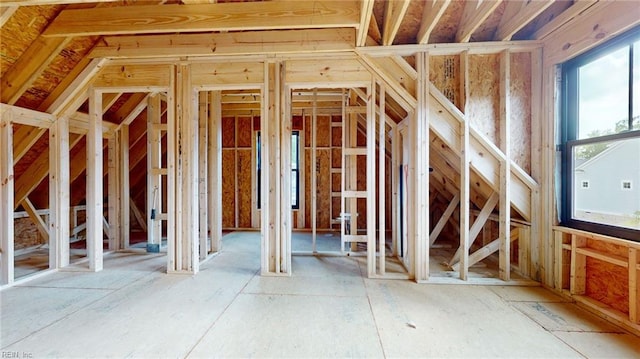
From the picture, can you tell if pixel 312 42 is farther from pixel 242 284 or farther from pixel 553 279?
pixel 553 279

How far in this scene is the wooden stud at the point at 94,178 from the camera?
3.60 m

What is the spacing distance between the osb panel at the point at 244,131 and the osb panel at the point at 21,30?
4202 mm

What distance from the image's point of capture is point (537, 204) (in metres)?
3.16

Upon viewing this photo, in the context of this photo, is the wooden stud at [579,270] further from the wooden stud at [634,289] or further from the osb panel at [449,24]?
the osb panel at [449,24]

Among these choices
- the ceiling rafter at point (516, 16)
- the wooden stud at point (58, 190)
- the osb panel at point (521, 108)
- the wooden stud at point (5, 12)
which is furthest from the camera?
the wooden stud at point (58, 190)

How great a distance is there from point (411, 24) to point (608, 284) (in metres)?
3.29

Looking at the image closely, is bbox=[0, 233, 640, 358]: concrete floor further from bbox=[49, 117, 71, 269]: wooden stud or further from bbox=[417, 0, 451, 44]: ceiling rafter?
bbox=[417, 0, 451, 44]: ceiling rafter

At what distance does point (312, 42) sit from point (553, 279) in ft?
12.4

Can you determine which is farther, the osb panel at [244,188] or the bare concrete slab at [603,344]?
the osb panel at [244,188]

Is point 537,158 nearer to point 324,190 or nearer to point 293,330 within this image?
point 293,330

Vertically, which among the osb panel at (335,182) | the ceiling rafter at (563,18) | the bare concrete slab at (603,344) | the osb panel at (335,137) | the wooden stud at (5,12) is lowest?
the bare concrete slab at (603,344)

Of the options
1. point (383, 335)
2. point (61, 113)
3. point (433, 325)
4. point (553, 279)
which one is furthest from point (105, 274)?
point (553, 279)

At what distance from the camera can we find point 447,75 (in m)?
3.33

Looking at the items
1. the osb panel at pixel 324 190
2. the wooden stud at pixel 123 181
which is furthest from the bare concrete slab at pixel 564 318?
the wooden stud at pixel 123 181
